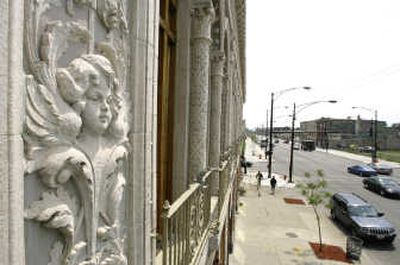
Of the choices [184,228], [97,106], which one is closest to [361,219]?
[184,228]

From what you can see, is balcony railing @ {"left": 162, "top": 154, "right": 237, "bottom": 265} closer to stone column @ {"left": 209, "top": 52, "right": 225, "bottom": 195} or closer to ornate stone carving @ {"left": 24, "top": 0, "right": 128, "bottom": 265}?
ornate stone carving @ {"left": 24, "top": 0, "right": 128, "bottom": 265}

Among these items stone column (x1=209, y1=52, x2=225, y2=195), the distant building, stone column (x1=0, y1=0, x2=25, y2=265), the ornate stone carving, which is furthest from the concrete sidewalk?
the distant building

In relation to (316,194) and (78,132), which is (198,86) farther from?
(316,194)

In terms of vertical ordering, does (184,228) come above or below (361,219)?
above

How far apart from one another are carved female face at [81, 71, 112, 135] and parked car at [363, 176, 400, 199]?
31.7 m

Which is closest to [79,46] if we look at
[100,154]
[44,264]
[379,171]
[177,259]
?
[100,154]

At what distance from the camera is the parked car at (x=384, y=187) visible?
2802 cm

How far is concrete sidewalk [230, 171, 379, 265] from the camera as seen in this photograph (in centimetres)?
1483

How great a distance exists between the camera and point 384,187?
2902 cm

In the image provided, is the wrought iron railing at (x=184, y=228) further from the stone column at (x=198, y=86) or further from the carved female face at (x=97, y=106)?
the carved female face at (x=97, y=106)

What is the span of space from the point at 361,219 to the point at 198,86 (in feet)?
54.0

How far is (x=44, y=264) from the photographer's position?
4.86ft

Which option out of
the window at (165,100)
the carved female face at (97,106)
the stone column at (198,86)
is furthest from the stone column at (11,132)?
the stone column at (198,86)

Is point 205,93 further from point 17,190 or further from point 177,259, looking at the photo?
point 17,190
